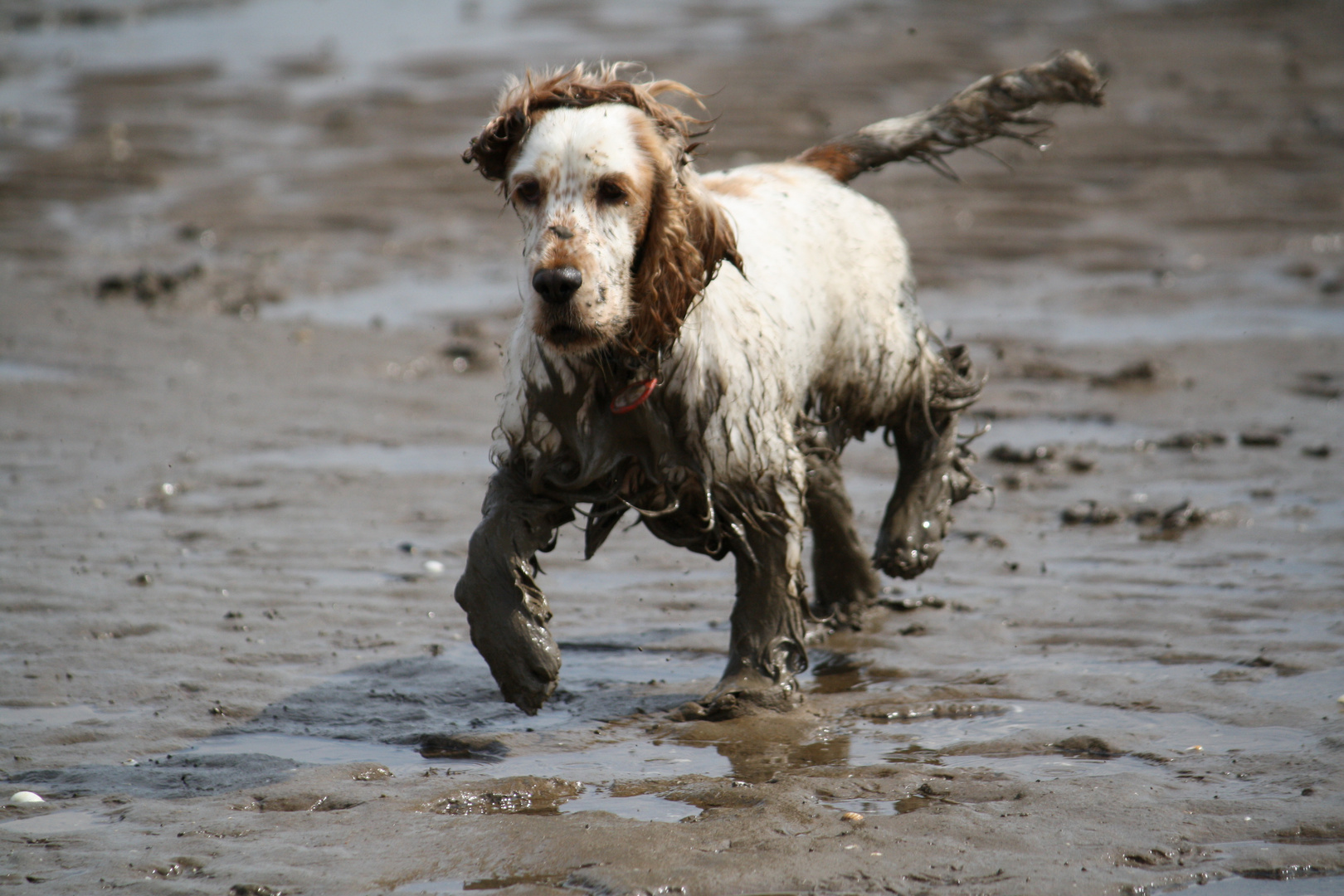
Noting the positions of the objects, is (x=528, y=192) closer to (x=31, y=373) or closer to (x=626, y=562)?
(x=626, y=562)

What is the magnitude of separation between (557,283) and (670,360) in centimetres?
59

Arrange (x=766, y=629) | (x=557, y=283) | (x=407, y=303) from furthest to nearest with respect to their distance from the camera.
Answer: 1. (x=407, y=303)
2. (x=766, y=629)
3. (x=557, y=283)

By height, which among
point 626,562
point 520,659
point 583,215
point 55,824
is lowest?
point 55,824

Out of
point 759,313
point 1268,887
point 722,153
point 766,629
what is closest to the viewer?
point 1268,887

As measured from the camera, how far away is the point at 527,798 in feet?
14.7

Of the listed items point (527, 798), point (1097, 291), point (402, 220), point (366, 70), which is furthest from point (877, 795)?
point (366, 70)

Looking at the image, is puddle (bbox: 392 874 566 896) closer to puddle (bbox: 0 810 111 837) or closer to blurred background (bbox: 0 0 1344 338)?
puddle (bbox: 0 810 111 837)

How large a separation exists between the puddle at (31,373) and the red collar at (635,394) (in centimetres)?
558

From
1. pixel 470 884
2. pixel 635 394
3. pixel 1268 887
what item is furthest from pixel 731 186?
pixel 1268 887

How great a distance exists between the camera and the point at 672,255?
4.42m

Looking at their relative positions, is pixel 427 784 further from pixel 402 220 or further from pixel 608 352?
pixel 402 220

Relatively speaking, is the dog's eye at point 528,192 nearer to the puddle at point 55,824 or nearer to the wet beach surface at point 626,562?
the wet beach surface at point 626,562

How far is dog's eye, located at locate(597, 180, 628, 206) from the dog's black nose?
255 millimetres

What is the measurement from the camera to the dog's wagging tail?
4352 millimetres
